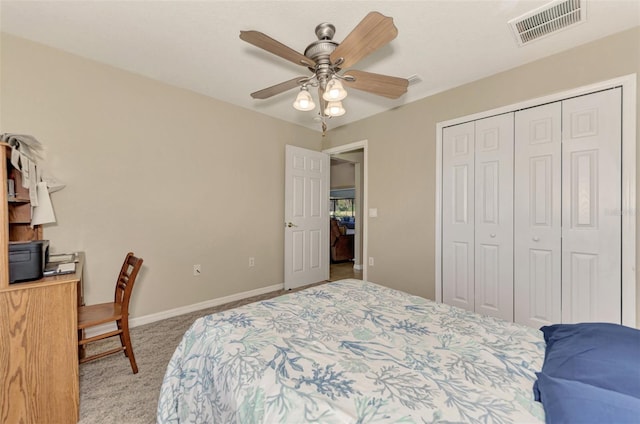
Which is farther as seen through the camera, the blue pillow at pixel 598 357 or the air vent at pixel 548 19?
the air vent at pixel 548 19

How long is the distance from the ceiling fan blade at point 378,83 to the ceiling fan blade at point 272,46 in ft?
0.96

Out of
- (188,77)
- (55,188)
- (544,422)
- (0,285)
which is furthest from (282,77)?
(544,422)

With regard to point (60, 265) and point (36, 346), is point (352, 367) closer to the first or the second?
point (36, 346)

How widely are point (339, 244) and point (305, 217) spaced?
2092 millimetres

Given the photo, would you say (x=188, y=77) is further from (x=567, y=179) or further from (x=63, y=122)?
(x=567, y=179)

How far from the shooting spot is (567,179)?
2.25 meters

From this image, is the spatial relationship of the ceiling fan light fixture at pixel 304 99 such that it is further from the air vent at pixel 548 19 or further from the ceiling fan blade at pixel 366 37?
the air vent at pixel 548 19

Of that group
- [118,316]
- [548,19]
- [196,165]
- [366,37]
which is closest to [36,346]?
[118,316]

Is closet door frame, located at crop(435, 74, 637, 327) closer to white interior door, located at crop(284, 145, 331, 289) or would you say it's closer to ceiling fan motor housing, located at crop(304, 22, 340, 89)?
ceiling fan motor housing, located at crop(304, 22, 340, 89)

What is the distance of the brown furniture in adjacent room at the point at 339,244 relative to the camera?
584 cm

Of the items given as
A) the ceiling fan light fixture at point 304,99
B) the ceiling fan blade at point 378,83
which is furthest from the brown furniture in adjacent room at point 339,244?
the ceiling fan light fixture at point 304,99

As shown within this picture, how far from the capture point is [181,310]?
9.71 feet

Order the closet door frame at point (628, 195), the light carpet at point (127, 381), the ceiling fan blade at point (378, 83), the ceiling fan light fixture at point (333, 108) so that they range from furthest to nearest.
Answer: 1. the closet door frame at point (628, 195)
2. the ceiling fan light fixture at point (333, 108)
3. the ceiling fan blade at point (378, 83)
4. the light carpet at point (127, 381)

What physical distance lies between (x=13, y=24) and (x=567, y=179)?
4.52 m
